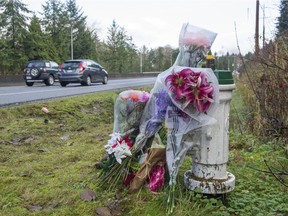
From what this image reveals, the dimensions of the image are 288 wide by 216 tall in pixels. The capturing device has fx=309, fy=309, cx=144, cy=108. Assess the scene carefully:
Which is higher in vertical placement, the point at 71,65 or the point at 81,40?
the point at 81,40

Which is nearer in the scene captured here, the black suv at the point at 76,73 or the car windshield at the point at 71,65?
Result: the black suv at the point at 76,73

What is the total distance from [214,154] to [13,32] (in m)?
31.0

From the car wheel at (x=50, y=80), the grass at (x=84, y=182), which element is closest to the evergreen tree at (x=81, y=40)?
the car wheel at (x=50, y=80)

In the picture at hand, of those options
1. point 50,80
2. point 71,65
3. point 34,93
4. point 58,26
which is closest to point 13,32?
point 58,26

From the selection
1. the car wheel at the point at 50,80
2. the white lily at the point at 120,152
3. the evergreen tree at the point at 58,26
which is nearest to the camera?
the white lily at the point at 120,152

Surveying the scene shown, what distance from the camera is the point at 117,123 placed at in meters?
2.65

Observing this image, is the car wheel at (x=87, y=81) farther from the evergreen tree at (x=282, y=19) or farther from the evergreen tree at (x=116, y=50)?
the evergreen tree at (x=116, y=50)

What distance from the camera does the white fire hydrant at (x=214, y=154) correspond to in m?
2.14

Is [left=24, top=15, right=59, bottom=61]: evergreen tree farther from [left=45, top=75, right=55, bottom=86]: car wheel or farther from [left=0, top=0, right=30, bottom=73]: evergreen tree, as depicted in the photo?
[left=45, top=75, right=55, bottom=86]: car wheel

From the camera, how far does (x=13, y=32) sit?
29.4 m

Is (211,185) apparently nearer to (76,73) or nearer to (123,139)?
(123,139)

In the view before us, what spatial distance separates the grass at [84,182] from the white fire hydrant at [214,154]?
0.10m

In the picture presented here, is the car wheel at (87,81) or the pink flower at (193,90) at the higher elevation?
A: the pink flower at (193,90)

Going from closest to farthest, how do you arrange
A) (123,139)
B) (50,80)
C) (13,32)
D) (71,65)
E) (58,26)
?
(123,139) → (71,65) → (50,80) → (13,32) → (58,26)
